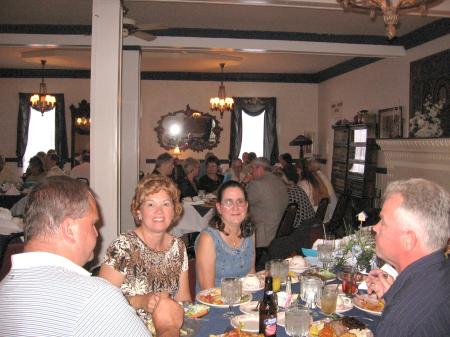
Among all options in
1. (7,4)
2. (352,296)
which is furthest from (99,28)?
(352,296)

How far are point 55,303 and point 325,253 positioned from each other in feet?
6.51

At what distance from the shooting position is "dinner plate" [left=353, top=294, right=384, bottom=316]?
2.24m

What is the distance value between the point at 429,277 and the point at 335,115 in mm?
9835

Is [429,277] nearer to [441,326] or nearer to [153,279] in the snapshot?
Result: [441,326]

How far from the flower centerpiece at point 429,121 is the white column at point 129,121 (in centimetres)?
442

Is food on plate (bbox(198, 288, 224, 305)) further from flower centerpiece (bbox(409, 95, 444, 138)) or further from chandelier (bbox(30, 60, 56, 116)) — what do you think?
chandelier (bbox(30, 60, 56, 116))

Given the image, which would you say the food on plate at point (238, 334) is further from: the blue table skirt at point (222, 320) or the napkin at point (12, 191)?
the napkin at point (12, 191)

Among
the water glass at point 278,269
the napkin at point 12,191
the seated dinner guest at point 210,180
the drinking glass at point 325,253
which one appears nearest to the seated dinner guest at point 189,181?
the seated dinner guest at point 210,180

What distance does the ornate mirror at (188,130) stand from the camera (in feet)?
39.5

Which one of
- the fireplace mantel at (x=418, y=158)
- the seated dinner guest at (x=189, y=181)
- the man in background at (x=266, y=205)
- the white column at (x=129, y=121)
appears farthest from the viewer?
the white column at (x=129, y=121)

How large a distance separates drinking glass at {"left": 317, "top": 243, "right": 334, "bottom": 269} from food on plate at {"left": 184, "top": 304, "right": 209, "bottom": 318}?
3.22 feet

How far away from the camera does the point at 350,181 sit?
9.35 metres

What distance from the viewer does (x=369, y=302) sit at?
234 centimetres

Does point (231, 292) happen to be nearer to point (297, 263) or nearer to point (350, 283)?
point (350, 283)
